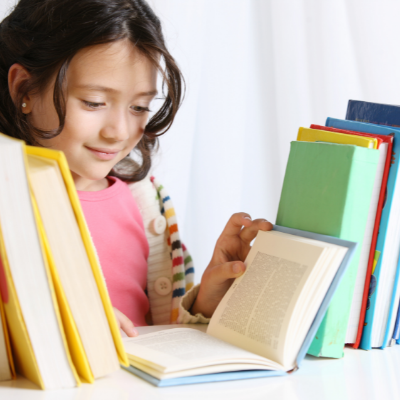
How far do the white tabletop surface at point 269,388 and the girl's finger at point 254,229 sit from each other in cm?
20

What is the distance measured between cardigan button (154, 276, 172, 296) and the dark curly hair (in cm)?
43

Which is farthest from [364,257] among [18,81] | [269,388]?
[18,81]

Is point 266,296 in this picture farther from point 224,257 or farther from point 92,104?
point 92,104

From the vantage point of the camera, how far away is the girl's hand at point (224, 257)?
0.80m

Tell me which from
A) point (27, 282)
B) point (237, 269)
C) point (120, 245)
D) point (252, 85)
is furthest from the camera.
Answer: point (252, 85)

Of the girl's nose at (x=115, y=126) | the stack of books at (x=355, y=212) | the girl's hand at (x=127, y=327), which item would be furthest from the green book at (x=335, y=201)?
the girl's nose at (x=115, y=126)

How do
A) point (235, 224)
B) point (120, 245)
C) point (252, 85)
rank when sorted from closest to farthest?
point (235, 224) < point (120, 245) < point (252, 85)

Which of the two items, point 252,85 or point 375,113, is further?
point 252,85

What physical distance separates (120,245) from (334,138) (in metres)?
0.63

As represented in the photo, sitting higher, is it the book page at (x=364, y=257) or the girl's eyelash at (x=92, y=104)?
the girl's eyelash at (x=92, y=104)

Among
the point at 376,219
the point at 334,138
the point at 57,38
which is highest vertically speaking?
the point at 57,38

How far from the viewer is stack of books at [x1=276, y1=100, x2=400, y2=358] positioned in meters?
0.62

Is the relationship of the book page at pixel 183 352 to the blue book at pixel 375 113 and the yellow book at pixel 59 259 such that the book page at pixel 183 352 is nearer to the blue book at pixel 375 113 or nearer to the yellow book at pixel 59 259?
the yellow book at pixel 59 259

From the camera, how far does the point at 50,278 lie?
1.57ft
